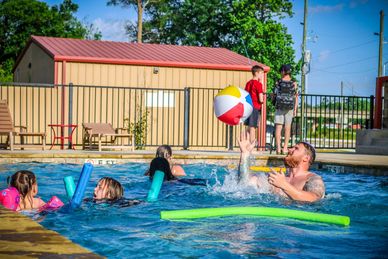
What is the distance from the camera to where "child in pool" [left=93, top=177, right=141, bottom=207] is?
6691 millimetres

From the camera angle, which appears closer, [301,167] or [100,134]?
[301,167]

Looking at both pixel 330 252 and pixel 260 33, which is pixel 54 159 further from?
pixel 260 33

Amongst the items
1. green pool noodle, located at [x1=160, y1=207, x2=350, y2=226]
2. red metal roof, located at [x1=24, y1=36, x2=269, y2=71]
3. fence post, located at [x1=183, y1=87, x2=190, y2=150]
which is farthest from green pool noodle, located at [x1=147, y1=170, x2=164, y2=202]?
red metal roof, located at [x1=24, y1=36, x2=269, y2=71]

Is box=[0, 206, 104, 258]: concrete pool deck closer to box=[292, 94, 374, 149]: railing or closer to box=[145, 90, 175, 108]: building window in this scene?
box=[292, 94, 374, 149]: railing

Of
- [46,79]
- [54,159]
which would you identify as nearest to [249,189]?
[54,159]

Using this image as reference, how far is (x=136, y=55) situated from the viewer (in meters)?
20.4

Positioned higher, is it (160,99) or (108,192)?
(160,99)

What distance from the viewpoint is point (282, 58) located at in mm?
39812

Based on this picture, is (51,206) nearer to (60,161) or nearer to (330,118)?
(60,161)

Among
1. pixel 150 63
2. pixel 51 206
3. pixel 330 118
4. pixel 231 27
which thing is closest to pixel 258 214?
pixel 51 206

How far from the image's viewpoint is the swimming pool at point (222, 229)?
4867 mm

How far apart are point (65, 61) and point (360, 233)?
47.6 ft

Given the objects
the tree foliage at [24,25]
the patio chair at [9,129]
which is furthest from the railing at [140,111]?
the tree foliage at [24,25]

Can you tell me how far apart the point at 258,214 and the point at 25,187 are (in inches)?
98.3
